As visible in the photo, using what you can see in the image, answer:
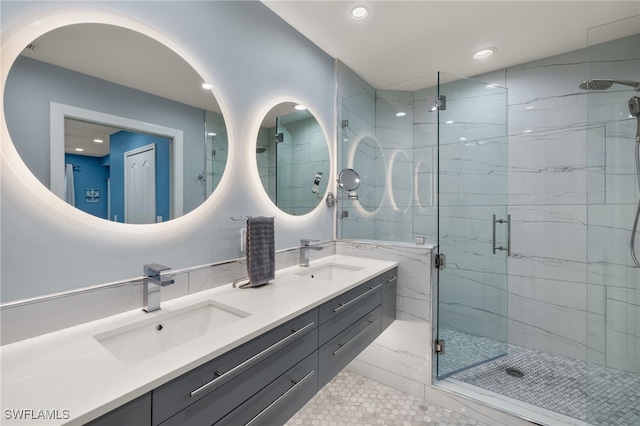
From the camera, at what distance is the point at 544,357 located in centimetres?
238

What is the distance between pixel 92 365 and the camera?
2.45ft

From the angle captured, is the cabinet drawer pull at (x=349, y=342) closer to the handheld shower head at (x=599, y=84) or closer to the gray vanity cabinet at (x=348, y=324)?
the gray vanity cabinet at (x=348, y=324)

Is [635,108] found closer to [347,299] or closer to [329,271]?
[347,299]

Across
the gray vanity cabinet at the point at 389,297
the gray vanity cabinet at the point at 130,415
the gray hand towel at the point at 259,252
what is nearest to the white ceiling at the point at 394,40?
the gray hand towel at the point at 259,252

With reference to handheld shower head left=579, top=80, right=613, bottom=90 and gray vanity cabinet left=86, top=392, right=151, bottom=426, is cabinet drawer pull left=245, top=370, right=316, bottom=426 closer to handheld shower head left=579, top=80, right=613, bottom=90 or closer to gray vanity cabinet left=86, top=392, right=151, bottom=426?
gray vanity cabinet left=86, top=392, right=151, bottom=426

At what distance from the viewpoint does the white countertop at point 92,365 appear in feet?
1.94

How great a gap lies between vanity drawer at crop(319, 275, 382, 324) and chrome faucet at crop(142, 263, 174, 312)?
0.70 m

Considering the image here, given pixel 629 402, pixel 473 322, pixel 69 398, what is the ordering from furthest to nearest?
pixel 473 322 → pixel 629 402 → pixel 69 398

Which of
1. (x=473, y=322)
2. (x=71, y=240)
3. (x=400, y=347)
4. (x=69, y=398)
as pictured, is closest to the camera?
(x=69, y=398)

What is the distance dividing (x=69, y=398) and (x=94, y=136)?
3.02ft

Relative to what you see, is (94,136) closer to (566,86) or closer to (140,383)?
(140,383)

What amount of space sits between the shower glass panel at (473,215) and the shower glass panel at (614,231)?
26.3 inches

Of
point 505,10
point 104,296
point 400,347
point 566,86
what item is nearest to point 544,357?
point 400,347

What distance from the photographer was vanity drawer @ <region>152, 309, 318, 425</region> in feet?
2.38
